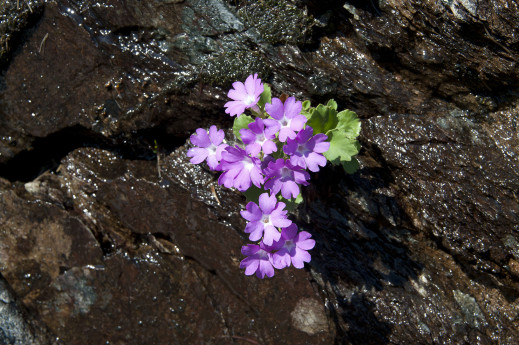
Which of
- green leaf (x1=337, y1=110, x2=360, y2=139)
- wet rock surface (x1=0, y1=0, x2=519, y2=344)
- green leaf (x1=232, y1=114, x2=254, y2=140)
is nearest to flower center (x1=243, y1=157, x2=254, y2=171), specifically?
green leaf (x1=232, y1=114, x2=254, y2=140)

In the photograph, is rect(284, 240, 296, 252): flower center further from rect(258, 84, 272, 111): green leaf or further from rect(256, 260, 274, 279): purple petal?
rect(258, 84, 272, 111): green leaf

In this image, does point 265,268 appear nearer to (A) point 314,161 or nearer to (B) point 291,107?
(A) point 314,161

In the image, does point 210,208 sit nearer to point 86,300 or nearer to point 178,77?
point 178,77

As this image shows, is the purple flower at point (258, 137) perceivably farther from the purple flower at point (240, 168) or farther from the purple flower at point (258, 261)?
the purple flower at point (258, 261)

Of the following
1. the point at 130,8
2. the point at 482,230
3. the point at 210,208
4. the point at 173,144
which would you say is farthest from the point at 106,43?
the point at 482,230

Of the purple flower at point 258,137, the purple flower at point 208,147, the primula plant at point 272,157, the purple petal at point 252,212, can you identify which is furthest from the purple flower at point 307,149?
the purple flower at point 208,147

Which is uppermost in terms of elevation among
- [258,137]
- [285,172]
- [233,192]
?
[258,137]

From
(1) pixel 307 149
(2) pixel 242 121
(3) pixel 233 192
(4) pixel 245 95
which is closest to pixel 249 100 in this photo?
(4) pixel 245 95
